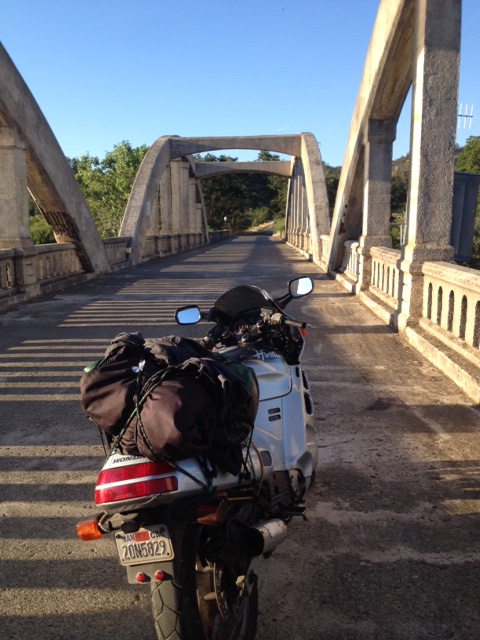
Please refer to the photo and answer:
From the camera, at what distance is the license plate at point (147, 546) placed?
6.40ft

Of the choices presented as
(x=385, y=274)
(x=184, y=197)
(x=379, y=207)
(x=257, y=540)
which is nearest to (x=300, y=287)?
(x=257, y=540)

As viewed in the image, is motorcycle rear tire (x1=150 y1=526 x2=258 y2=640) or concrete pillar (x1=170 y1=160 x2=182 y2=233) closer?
motorcycle rear tire (x1=150 y1=526 x2=258 y2=640)

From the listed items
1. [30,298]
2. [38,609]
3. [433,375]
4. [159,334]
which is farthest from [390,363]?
[30,298]

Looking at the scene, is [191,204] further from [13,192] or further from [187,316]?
[187,316]

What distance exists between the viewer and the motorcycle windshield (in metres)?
3.36

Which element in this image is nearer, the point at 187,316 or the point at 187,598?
the point at 187,598

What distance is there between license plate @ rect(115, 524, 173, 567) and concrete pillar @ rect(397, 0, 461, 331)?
6177 mm

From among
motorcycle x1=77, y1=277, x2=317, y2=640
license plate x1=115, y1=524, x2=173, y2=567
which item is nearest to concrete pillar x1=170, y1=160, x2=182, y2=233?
motorcycle x1=77, y1=277, x2=317, y2=640

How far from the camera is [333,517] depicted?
331 cm

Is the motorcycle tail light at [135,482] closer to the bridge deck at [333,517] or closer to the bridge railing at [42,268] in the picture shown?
the bridge deck at [333,517]

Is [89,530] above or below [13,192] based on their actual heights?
below

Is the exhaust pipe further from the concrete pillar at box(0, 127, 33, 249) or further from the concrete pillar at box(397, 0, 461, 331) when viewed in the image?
the concrete pillar at box(0, 127, 33, 249)

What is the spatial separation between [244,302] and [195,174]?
39470 mm

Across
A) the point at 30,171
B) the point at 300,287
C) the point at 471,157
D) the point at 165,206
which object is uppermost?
the point at 471,157
